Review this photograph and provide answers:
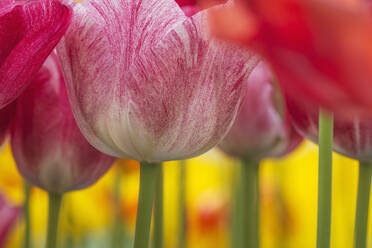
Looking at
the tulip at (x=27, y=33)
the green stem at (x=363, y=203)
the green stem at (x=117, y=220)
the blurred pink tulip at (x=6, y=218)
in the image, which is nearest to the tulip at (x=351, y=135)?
the green stem at (x=363, y=203)

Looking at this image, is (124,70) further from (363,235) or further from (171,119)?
(363,235)

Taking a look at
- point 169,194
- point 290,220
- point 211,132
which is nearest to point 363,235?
point 211,132

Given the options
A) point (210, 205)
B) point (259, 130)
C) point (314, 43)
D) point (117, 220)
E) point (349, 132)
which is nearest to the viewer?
point (314, 43)

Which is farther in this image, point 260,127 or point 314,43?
point 260,127

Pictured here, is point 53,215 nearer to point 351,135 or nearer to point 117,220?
point 351,135

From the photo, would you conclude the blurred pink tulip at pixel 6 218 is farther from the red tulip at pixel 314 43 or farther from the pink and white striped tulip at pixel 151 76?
the red tulip at pixel 314 43

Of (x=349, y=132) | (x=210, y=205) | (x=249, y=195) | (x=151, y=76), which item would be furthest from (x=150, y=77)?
(x=210, y=205)
